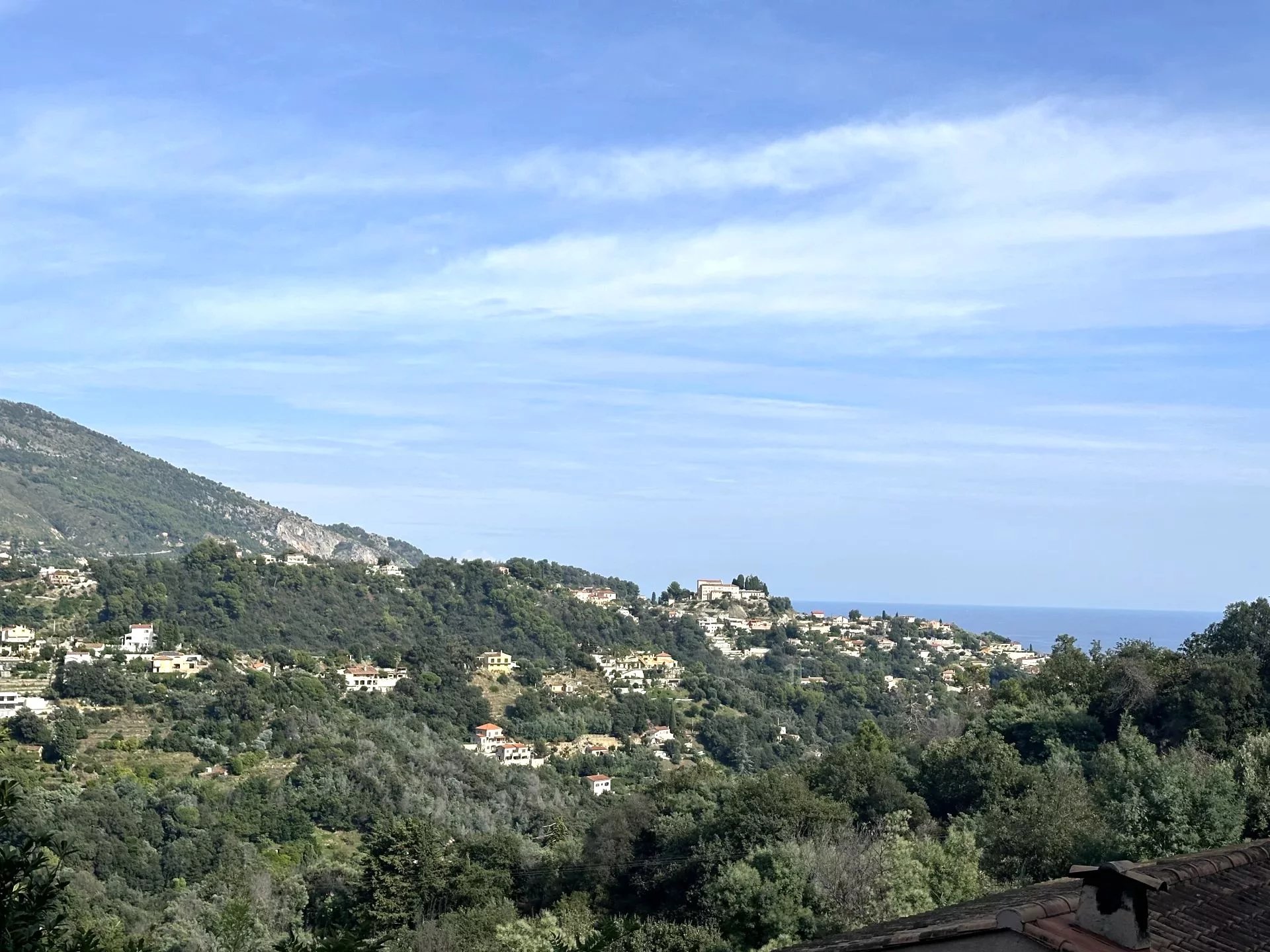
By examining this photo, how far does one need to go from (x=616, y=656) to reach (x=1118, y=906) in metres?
74.9

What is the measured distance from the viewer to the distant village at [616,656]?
55.4m

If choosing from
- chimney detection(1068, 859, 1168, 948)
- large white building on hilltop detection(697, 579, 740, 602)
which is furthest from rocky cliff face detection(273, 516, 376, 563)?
chimney detection(1068, 859, 1168, 948)

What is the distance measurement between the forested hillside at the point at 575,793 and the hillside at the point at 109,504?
57368 millimetres

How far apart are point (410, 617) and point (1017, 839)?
6919 cm

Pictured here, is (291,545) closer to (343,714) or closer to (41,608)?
(41,608)

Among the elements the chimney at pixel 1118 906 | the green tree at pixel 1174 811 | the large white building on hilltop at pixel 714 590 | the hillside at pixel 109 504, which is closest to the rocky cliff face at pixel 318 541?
the hillside at pixel 109 504

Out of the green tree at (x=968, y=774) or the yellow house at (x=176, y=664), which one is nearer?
the green tree at (x=968, y=774)

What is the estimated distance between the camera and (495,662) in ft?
234

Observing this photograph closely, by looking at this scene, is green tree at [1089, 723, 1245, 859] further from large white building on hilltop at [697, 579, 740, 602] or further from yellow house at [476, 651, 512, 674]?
large white building on hilltop at [697, 579, 740, 602]

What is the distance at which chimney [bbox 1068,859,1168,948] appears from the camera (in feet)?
15.8

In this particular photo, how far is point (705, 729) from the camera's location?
63.5m

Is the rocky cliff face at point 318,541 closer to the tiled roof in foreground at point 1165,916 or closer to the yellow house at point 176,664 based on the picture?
the yellow house at point 176,664

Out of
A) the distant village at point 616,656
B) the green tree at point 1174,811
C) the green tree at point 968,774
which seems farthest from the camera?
the distant village at point 616,656

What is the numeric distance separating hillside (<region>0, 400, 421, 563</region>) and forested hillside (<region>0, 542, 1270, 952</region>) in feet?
188
